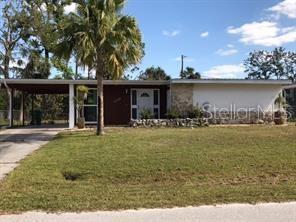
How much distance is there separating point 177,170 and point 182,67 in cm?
5253

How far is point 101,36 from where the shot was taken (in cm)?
1891

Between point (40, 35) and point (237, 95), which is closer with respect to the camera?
point (237, 95)

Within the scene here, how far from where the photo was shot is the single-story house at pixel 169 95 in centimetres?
2759

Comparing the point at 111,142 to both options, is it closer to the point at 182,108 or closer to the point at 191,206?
the point at 191,206

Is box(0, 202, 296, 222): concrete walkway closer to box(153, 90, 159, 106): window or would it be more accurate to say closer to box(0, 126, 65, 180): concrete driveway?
box(0, 126, 65, 180): concrete driveway

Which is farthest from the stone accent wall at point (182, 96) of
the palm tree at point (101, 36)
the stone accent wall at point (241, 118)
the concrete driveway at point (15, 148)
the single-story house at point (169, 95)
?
the concrete driveway at point (15, 148)

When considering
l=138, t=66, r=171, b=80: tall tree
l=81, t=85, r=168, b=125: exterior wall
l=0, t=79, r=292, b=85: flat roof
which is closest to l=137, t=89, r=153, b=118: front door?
l=81, t=85, r=168, b=125: exterior wall

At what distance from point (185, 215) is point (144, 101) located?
21603 millimetres

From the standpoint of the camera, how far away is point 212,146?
1507 cm

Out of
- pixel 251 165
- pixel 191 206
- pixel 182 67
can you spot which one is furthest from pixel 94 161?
pixel 182 67

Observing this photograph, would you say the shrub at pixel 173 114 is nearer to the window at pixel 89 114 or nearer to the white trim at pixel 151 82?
the white trim at pixel 151 82

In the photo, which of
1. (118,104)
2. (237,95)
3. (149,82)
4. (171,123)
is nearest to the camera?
(171,123)

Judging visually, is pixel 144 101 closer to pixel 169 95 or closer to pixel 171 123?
pixel 169 95

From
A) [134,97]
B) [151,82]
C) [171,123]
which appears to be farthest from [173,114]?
[134,97]
